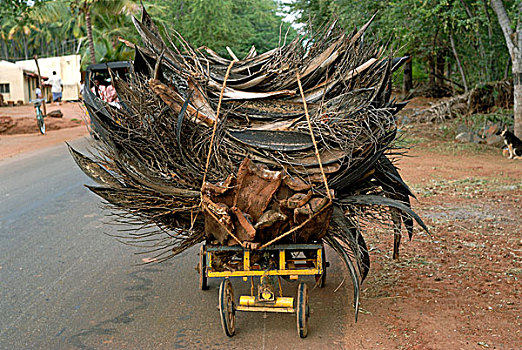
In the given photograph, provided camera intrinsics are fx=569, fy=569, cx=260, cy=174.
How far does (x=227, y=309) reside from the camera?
437 cm

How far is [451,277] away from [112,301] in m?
3.31

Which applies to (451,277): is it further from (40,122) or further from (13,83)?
(13,83)

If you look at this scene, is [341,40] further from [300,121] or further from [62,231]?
[62,231]

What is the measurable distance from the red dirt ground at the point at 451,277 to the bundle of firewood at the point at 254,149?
1.96 feet

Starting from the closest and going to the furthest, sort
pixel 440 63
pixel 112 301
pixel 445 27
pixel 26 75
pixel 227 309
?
pixel 227 309 < pixel 112 301 < pixel 445 27 < pixel 440 63 < pixel 26 75

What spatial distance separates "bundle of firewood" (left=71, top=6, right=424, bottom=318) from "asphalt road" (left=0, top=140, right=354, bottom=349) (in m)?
0.70

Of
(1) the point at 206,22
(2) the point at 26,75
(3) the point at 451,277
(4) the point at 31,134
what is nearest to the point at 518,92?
(3) the point at 451,277

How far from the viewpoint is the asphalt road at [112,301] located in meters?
4.46

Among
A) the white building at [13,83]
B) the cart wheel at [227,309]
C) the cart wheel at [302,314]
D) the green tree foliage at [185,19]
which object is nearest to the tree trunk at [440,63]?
the green tree foliage at [185,19]

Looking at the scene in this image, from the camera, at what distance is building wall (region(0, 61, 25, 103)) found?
1608 inches

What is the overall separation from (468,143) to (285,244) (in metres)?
14.5

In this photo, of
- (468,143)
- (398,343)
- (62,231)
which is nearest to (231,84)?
(398,343)

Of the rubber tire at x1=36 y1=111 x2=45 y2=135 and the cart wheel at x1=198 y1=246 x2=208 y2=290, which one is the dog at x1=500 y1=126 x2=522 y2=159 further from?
the rubber tire at x1=36 y1=111 x2=45 y2=135

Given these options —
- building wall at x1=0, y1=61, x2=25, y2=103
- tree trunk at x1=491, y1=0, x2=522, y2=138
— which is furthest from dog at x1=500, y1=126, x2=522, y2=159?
building wall at x1=0, y1=61, x2=25, y2=103
